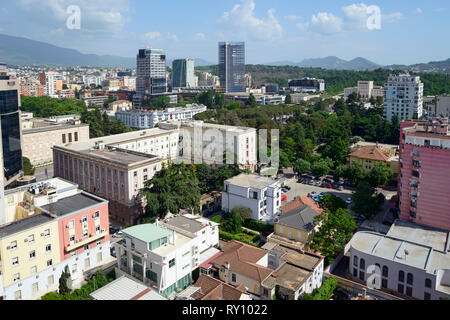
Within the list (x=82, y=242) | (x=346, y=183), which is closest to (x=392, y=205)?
(x=346, y=183)

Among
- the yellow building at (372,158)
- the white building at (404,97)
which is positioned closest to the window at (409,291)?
the yellow building at (372,158)

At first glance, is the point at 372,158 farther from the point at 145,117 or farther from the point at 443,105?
the point at 145,117

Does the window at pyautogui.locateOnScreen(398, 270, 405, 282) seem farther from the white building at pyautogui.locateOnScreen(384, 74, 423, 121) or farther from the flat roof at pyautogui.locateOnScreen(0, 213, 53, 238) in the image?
the white building at pyautogui.locateOnScreen(384, 74, 423, 121)

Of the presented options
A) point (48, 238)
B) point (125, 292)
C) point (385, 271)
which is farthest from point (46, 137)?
Answer: point (385, 271)

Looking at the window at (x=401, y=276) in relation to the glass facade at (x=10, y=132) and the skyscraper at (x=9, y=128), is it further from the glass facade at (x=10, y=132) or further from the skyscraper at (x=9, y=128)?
the glass facade at (x=10, y=132)

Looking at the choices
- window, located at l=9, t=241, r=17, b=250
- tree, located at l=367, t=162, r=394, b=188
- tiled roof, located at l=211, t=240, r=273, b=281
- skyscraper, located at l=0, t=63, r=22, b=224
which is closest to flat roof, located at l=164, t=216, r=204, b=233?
tiled roof, located at l=211, t=240, r=273, b=281
